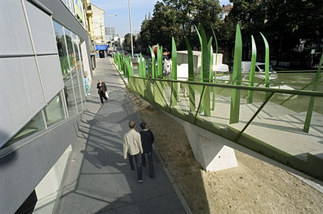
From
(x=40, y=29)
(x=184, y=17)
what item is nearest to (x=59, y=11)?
(x=40, y=29)

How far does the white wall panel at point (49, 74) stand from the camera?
3859 mm

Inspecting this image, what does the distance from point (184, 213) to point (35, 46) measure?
14.5 ft

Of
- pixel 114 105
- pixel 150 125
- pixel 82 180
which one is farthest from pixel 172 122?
pixel 82 180

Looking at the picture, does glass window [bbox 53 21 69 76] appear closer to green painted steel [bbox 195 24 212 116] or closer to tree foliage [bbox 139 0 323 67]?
green painted steel [bbox 195 24 212 116]

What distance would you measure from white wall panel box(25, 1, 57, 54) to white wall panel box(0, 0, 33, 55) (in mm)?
382

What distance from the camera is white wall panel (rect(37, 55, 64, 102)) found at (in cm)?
386

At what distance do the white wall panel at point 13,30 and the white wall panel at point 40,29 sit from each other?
38 centimetres

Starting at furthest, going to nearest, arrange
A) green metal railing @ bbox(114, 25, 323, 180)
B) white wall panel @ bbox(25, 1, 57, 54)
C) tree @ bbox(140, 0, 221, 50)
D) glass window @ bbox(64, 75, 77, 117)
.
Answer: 1. tree @ bbox(140, 0, 221, 50)
2. glass window @ bbox(64, 75, 77, 117)
3. white wall panel @ bbox(25, 1, 57, 54)
4. green metal railing @ bbox(114, 25, 323, 180)

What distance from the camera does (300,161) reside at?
2.73m

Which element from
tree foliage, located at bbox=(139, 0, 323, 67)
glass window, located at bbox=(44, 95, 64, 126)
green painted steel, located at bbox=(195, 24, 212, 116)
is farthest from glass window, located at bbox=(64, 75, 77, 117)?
tree foliage, located at bbox=(139, 0, 323, 67)

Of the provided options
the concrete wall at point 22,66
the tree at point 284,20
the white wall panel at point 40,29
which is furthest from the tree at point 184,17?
the concrete wall at point 22,66

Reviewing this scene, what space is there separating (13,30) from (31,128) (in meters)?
1.43

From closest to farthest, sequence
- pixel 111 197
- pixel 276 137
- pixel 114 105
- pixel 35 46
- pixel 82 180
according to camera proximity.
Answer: pixel 276 137 < pixel 35 46 < pixel 111 197 < pixel 82 180 < pixel 114 105

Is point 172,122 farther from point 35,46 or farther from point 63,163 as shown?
point 35,46
